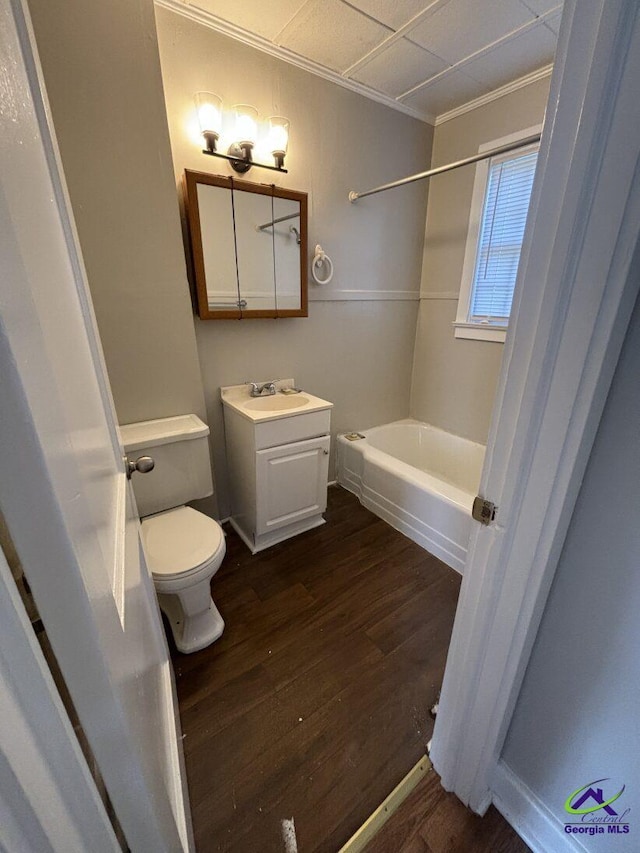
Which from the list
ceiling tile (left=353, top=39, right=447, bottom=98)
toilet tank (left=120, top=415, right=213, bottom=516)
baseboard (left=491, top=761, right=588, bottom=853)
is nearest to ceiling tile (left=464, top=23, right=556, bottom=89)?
ceiling tile (left=353, top=39, right=447, bottom=98)

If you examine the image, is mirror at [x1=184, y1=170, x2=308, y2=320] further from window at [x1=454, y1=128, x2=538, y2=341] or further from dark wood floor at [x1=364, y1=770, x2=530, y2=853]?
dark wood floor at [x1=364, y1=770, x2=530, y2=853]

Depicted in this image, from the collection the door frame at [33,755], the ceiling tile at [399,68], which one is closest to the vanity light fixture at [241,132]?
the ceiling tile at [399,68]

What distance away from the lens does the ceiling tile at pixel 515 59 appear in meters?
1.61

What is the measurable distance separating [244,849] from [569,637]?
39.9 inches

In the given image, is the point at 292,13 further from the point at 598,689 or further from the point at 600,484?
the point at 598,689

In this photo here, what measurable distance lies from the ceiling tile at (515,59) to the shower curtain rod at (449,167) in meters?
0.32

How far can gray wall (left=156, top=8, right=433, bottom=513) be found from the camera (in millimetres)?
1570

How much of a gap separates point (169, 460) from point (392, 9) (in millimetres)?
2127

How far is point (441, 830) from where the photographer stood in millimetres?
936

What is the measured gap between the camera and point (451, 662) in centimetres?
92

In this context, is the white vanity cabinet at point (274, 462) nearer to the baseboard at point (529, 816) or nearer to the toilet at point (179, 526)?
the toilet at point (179, 526)

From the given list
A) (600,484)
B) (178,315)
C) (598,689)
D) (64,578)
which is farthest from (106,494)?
(178,315)

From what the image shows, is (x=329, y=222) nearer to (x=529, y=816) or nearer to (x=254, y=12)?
(x=254, y=12)

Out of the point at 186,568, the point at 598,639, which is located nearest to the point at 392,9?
the point at 598,639
